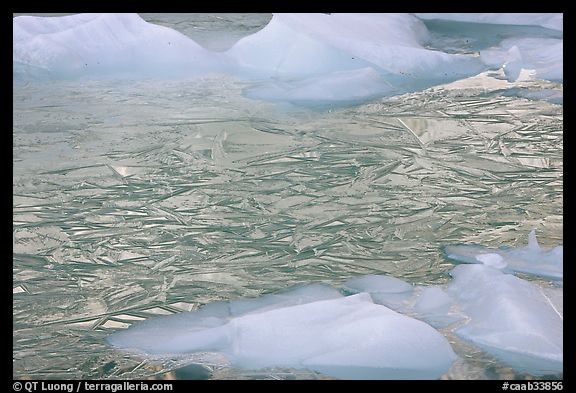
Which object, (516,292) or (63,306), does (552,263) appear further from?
(63,306)

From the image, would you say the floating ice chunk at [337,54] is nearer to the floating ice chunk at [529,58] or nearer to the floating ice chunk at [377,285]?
the floating ice chunk at [529,58]

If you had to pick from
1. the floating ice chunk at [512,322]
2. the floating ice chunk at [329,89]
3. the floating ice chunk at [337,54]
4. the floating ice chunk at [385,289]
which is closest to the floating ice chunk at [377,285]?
the floating ice chunk at [385,289]

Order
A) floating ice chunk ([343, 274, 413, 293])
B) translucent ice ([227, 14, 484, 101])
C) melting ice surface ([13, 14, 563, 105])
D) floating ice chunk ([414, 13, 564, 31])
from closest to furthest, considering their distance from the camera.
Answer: floating ice chunk ([343, 274, 413, 293])
translucent ice ([227, 14, 484, 101])
melting ice surface ([13, 14, 563, 105])
floating ice chunk ([414, 13, 564, 31])

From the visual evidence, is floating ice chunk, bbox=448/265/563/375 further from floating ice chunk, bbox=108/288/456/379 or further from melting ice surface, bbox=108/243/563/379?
floating ice chunk, bbox=108/288/456/379

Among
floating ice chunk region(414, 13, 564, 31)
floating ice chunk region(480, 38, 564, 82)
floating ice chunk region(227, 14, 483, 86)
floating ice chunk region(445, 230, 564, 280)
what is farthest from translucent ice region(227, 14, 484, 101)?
floating ice chunk region(445, 230, 564, 280)
